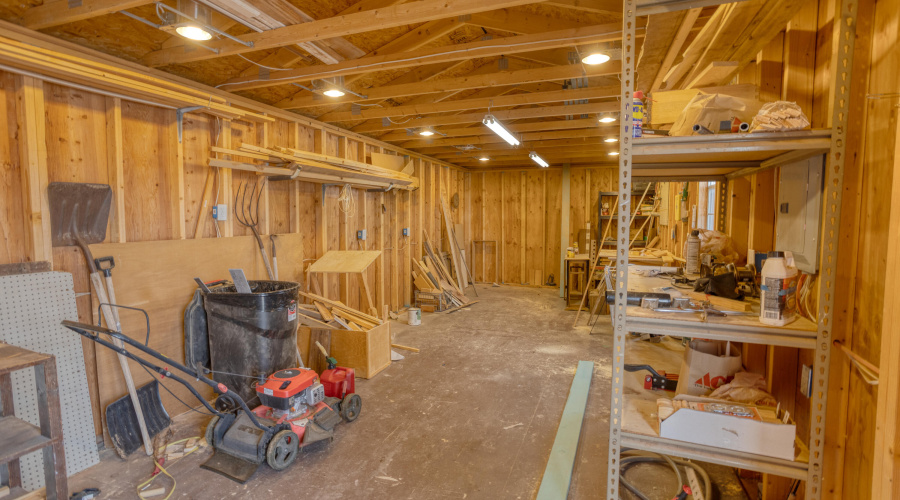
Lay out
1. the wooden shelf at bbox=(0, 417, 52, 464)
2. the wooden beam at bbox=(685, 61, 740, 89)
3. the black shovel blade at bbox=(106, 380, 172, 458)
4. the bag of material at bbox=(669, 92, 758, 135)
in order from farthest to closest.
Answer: the black shovel blade at bbox=(106, 380, 172, 458) → the wooden beam at bbox=(685, 61, 740, 89) → the wooden shelf at bbox=(0, 417, 52, 464) → the bag of material at bbox=(669, 92, 758, 135)

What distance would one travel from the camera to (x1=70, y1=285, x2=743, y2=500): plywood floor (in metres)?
2.38

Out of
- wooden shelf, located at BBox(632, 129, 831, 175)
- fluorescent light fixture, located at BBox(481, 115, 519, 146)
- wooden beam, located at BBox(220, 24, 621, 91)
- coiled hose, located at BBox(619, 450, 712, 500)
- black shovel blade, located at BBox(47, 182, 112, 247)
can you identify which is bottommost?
coiled hose, located at BBox(619, 450, 712, 500)

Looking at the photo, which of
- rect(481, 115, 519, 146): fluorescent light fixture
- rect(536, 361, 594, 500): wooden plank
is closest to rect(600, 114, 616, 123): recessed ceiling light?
rect(481, 115, 519, 146): fluorescent light fixture

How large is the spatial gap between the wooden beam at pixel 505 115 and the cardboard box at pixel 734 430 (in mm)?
3270

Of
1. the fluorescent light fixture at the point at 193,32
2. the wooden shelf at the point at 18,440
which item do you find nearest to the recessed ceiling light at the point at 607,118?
the fluorescent light fixture at the point at 193,32

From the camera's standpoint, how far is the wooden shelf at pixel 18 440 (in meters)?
1.67

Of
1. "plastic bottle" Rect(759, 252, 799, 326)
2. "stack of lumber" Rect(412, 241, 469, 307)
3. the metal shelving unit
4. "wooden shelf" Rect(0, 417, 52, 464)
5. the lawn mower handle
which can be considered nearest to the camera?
the metal shelving unit

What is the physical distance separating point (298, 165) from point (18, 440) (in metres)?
2.61

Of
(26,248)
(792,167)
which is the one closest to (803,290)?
(792,167)

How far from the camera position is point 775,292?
4.54ft

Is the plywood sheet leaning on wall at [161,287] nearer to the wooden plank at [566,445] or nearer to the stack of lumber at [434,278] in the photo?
the wooden plank at [566,445]

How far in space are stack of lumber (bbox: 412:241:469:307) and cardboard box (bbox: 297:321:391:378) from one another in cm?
290

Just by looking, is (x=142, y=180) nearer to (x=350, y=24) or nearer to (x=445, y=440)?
(x=350, y=24)

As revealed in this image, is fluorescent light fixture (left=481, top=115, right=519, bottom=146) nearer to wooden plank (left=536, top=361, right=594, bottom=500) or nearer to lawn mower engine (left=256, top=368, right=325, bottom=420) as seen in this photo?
wooden plank (left=536, top=361, right=594, bottom=500)
